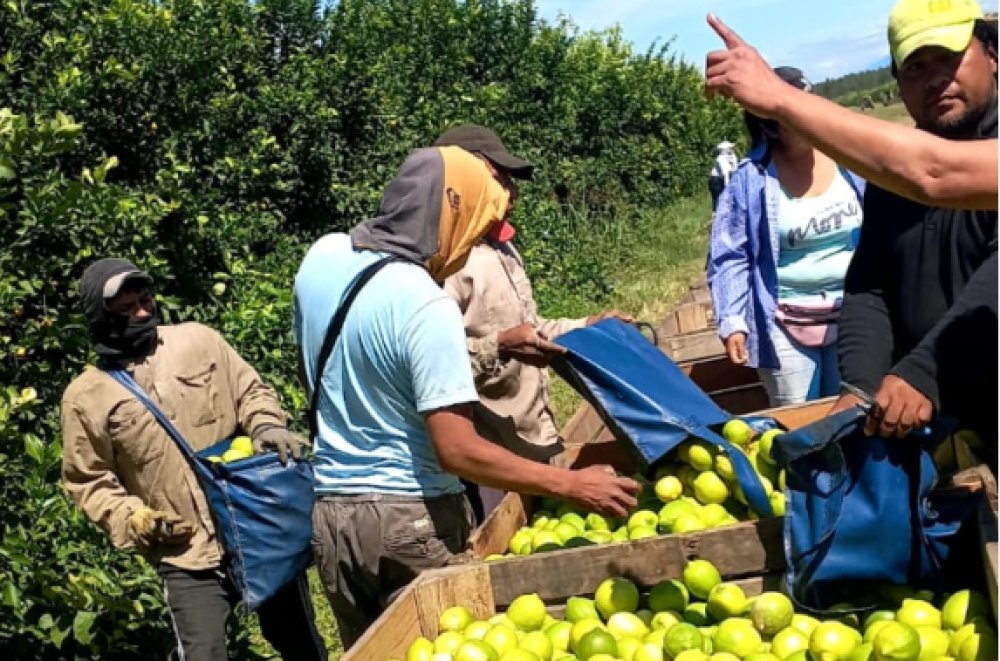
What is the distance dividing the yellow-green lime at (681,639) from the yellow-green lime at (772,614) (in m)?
0.14

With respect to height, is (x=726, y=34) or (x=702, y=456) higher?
(x=726, y=34)

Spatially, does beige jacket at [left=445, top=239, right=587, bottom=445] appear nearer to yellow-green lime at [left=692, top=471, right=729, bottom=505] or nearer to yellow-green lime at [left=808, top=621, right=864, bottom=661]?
yellow-green lime at [left=692, top=471, right=729, bottom=505]

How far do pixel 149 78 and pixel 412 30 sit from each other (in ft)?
21.5

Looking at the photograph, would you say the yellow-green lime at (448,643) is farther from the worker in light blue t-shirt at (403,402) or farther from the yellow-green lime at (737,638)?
the yellow-green lime at (737,638)

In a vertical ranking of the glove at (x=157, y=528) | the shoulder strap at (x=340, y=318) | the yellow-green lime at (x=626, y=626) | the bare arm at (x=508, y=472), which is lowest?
the yellow-green lime at (x=626, y=626)

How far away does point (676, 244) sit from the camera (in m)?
16.3

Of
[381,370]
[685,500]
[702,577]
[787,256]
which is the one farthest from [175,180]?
[702,577]

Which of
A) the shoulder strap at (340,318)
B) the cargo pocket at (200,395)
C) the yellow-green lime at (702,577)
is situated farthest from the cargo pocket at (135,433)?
the yellow-green lime at (702,577)

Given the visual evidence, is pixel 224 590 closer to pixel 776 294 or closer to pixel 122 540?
pixel 122 540

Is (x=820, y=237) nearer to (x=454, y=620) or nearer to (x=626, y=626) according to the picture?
(x=626, y=626)

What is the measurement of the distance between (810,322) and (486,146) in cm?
145

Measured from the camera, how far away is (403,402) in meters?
2.80

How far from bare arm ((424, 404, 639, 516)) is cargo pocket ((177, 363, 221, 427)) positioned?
140 centimetres

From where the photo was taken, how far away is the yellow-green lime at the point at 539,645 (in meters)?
2.62
